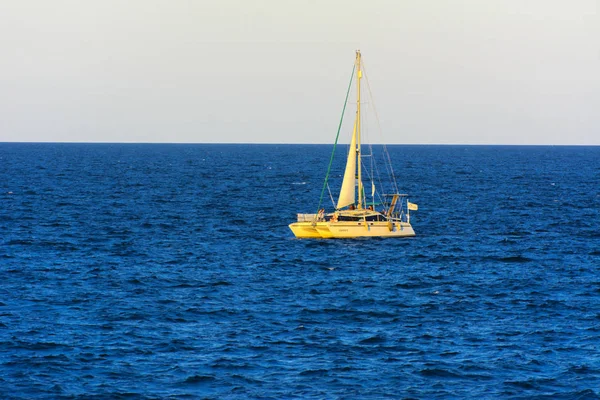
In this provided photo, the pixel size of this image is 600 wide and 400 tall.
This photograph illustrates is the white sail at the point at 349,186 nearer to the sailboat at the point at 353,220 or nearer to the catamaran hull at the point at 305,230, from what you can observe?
the sailboat at the point at 353,220

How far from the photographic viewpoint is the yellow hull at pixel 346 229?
77.1m

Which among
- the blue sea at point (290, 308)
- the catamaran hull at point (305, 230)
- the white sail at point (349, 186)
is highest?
the white sail at point (349, 186)

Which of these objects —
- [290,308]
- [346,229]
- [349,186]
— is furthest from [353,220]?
[290,308]

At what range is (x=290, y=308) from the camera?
49969 millimetres

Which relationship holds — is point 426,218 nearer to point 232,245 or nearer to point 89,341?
point 232,245

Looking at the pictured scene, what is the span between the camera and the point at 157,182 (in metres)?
159

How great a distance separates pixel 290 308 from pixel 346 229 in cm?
2804

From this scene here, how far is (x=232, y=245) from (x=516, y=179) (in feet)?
375

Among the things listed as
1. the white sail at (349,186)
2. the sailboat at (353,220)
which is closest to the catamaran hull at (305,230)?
the sailboat at (353,220)

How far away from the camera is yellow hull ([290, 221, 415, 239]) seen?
7712 cm

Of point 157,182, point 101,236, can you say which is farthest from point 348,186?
point 157,182

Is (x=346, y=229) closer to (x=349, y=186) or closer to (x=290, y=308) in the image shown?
(x=349, y=186)

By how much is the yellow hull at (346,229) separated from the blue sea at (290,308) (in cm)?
144

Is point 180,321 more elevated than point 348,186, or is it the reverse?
point 348,186
